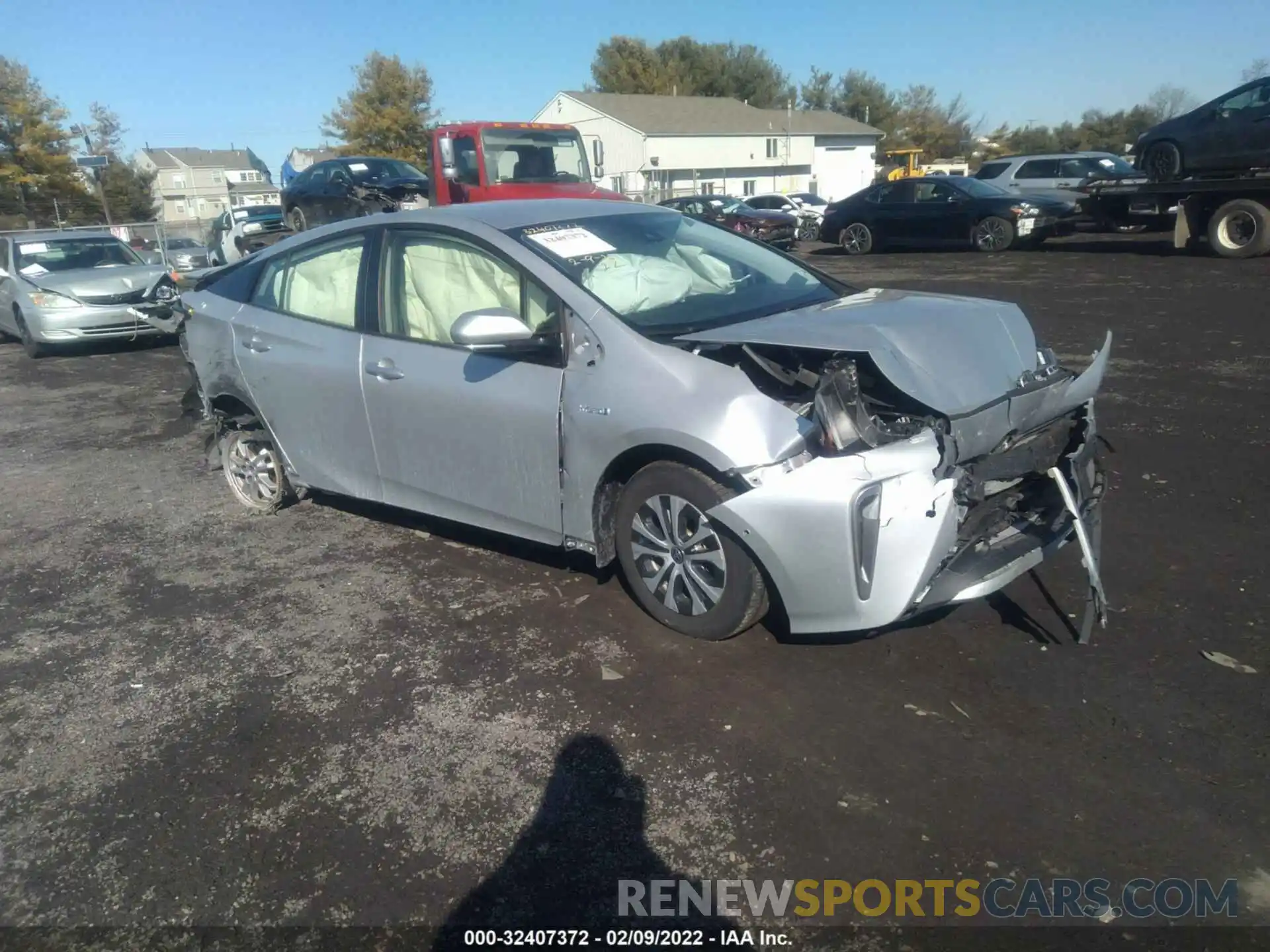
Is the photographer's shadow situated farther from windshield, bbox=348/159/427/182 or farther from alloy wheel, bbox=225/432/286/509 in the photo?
windshield, bbox=348/159/427/182

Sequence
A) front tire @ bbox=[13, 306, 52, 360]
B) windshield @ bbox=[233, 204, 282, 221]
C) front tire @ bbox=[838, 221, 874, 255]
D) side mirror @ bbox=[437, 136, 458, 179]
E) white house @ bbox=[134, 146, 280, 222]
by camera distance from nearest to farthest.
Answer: front tire @ bbox=[13, 306, 52, 360], side mirror @ bbox=[437, 136, 458, 179], windshield @ bbox=[233, 204, 282, 221], front tire @ bbox=[838, 221, 874, 255], white house @ bbox=[134, 146, 280, 222]

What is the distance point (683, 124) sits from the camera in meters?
56.1

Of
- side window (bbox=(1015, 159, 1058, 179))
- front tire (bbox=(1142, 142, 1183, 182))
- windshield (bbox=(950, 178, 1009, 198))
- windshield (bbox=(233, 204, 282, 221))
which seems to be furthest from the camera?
side window (bbox=(1015, 159, 1058, 179))

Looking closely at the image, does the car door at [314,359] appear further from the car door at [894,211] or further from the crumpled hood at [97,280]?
the car door at [894,211]

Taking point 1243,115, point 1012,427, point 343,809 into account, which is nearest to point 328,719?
point 343,809

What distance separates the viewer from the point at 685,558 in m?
3.87

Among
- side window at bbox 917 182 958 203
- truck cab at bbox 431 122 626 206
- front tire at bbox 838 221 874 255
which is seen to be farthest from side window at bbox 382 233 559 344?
front tire at bbox 838 221 874 255

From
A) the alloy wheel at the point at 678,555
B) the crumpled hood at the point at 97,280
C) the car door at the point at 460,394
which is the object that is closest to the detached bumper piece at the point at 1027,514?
the alloy wheel at the point at 678,555

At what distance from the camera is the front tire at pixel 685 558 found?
369 centimetres

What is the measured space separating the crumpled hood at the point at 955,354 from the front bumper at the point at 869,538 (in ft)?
0.67

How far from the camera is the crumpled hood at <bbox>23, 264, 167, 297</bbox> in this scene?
1297 cm

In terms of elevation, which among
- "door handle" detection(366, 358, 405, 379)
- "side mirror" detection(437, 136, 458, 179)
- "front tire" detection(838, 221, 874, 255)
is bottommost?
"front tire" detection(838, 221, 874, 255)

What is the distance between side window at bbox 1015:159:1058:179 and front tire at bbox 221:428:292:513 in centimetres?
2057

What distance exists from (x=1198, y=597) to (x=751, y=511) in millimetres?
2084
